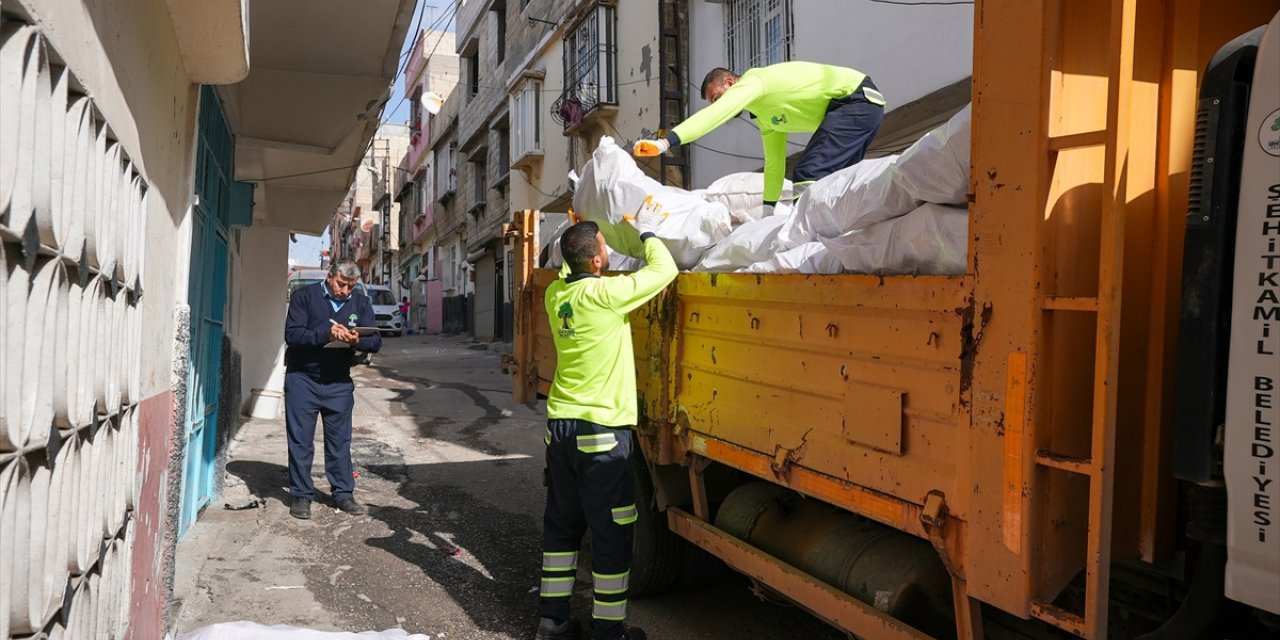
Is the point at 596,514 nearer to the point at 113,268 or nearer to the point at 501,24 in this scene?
the point at 113,268

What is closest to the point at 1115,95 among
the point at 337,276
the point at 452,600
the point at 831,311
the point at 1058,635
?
the point at 831,311

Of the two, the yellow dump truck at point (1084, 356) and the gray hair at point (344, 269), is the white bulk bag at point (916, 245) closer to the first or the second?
the yellow dump truck at point (1084, 356)

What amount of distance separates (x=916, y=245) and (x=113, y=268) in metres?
2.16

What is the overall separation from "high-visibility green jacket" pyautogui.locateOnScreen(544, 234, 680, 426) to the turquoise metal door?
2094 millimetres

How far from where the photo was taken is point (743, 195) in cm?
432

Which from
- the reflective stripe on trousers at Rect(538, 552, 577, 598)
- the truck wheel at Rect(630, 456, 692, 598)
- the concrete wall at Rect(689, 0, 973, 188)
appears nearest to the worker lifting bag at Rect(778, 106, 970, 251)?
the truck wheel at Rect(630, 456, 692, 598)

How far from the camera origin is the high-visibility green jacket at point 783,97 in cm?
432

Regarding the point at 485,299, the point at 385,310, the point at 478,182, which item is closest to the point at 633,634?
the point at 485,299

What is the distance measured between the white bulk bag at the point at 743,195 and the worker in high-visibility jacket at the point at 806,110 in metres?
0.06

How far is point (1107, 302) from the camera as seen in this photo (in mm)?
1945

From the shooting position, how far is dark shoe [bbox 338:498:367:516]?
19.3 ft

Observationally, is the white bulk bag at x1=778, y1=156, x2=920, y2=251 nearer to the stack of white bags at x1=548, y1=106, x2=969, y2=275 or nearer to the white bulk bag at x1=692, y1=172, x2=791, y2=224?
the stack of white bags at x1=548, y1=106, x2=969, y2=275

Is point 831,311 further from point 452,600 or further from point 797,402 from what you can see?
point 452,600

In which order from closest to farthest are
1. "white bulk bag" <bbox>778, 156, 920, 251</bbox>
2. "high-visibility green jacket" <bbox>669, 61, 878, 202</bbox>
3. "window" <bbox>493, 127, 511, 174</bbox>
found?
"white bulk bag" <bbox>778, 156, 920, 251</bbox> → "high-visibility green jacket" <bbox>669, 61, 878, 202</bbox> → "window" <bbox>493, 127, 511, 174</bbox>
